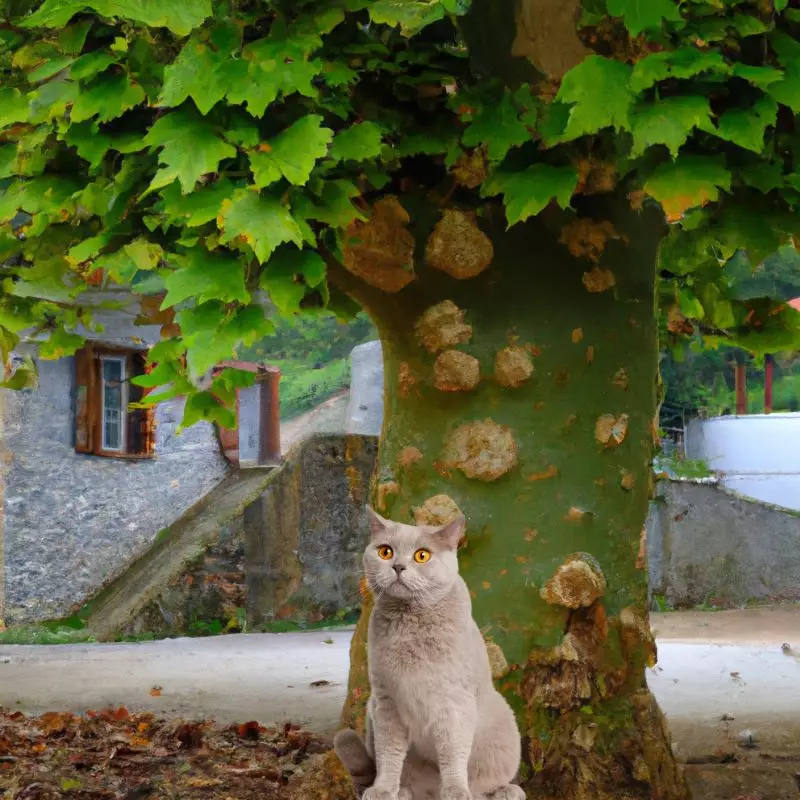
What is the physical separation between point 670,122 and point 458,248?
1.59 m

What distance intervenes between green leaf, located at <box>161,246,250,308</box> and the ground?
2.38 meters

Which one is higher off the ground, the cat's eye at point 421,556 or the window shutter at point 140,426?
the cat's eye at point 421,556

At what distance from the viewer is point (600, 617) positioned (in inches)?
204

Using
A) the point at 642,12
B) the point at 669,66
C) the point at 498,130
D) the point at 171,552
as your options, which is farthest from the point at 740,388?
the point at 642,12

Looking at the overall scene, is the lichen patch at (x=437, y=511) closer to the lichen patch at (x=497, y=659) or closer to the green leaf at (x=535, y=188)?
the lichen patch at (x=497, y=659)

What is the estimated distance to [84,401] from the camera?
16094 mm

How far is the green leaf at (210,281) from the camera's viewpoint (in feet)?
13.7

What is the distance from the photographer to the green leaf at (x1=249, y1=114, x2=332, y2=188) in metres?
4.01

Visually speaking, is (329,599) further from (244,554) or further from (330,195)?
(330,195)

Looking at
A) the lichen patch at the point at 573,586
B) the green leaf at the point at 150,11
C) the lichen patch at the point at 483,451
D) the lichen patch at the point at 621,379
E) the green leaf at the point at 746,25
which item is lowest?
the lichen patch at the point at 573,586

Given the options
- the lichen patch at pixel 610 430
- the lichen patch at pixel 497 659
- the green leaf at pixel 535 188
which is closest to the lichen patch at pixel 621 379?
the lichen patch at pixel 610 430

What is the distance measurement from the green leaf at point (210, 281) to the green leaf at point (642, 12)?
155cm

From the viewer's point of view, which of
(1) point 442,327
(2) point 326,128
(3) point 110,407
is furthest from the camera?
(3) point 110,407

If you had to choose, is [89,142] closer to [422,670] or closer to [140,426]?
[422,670]
